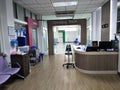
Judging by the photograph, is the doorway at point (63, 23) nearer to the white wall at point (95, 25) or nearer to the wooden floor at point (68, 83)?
the white wall at point (95, 25)

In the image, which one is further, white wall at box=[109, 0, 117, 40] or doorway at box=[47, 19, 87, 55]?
doorway at box=[47, 19, 87, 55]

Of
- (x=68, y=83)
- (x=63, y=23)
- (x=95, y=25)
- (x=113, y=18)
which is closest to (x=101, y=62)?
(x=68, y=83)

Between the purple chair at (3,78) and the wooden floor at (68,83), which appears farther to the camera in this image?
the wooden floor at (68,83)

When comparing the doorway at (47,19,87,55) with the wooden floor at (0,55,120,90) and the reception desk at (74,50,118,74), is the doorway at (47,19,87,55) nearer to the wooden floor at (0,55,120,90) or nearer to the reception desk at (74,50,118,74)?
the reception desk at (74,50,118,74)

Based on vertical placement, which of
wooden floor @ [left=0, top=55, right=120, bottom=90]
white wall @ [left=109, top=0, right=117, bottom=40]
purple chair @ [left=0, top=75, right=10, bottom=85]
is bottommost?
wooden floor @ [left=0, top=55, right=120, bottom=90]

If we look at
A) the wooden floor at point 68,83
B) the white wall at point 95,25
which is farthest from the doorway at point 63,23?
the wooden floor at point 68,83

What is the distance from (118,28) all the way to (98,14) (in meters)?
2.99

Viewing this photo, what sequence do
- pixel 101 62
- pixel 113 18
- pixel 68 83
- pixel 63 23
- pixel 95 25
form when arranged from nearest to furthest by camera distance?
1. pixel 68 83
2. pixel 101 62
3. pixel 113 18
4. pixel 95 25
5. pixel 63 23

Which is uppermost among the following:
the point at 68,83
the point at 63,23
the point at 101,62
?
the point at 63,23

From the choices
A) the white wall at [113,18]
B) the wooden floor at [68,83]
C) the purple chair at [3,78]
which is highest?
the white wall at [113,18]

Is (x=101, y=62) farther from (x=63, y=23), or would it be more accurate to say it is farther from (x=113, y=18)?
(x=63, y=23)

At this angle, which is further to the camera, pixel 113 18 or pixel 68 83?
pixel 113 18

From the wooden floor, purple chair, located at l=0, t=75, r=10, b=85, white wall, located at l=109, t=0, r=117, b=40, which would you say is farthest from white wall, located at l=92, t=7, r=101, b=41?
purple chair, located at l=0, t=75, r=10, b=85

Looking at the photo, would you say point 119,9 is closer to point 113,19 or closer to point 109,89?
point 113,19
